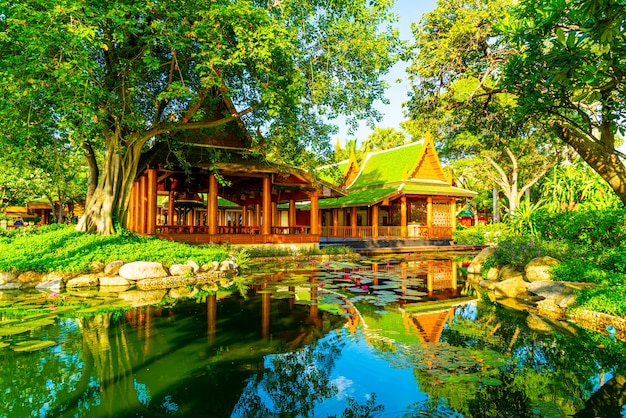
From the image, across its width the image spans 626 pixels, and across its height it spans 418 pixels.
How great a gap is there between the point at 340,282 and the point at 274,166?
7855 mm

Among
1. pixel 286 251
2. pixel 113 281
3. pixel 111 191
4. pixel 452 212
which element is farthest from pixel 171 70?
pixel 452 212

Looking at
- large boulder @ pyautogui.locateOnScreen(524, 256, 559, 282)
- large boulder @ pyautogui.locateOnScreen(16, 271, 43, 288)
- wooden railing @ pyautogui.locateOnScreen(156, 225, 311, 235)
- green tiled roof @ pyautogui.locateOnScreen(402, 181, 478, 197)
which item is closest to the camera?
large boulder @ pyautogui.locateOnScreen(524, 256, 559, 282)

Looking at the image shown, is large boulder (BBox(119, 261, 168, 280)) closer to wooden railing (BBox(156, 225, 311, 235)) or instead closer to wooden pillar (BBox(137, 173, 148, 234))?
wooden railing (BBox(156, 225, 311, 235))

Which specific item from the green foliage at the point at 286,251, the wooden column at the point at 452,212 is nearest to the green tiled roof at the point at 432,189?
the wooden column at the point at 452,212

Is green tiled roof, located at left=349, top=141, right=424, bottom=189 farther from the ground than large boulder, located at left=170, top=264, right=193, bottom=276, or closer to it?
farther from the ground

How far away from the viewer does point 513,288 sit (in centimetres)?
993

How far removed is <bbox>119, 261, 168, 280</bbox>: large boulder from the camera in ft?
34.0

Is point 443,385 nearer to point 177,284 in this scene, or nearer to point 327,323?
point 327,323

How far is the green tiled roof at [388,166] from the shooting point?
1163 inches

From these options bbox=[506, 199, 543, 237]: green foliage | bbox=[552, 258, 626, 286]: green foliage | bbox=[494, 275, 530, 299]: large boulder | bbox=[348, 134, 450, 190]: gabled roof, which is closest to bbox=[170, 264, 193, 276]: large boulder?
bbox=[494, 275, 530, 299]: large boulder

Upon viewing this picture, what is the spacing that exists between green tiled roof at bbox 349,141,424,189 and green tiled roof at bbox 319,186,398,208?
4.04 feet

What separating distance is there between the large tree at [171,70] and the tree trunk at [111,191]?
38 mm

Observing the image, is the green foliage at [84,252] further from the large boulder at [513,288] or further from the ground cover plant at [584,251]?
the ground cover plant at [584,251]

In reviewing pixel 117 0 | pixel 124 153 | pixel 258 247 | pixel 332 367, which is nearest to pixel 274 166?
pixel 258 247
